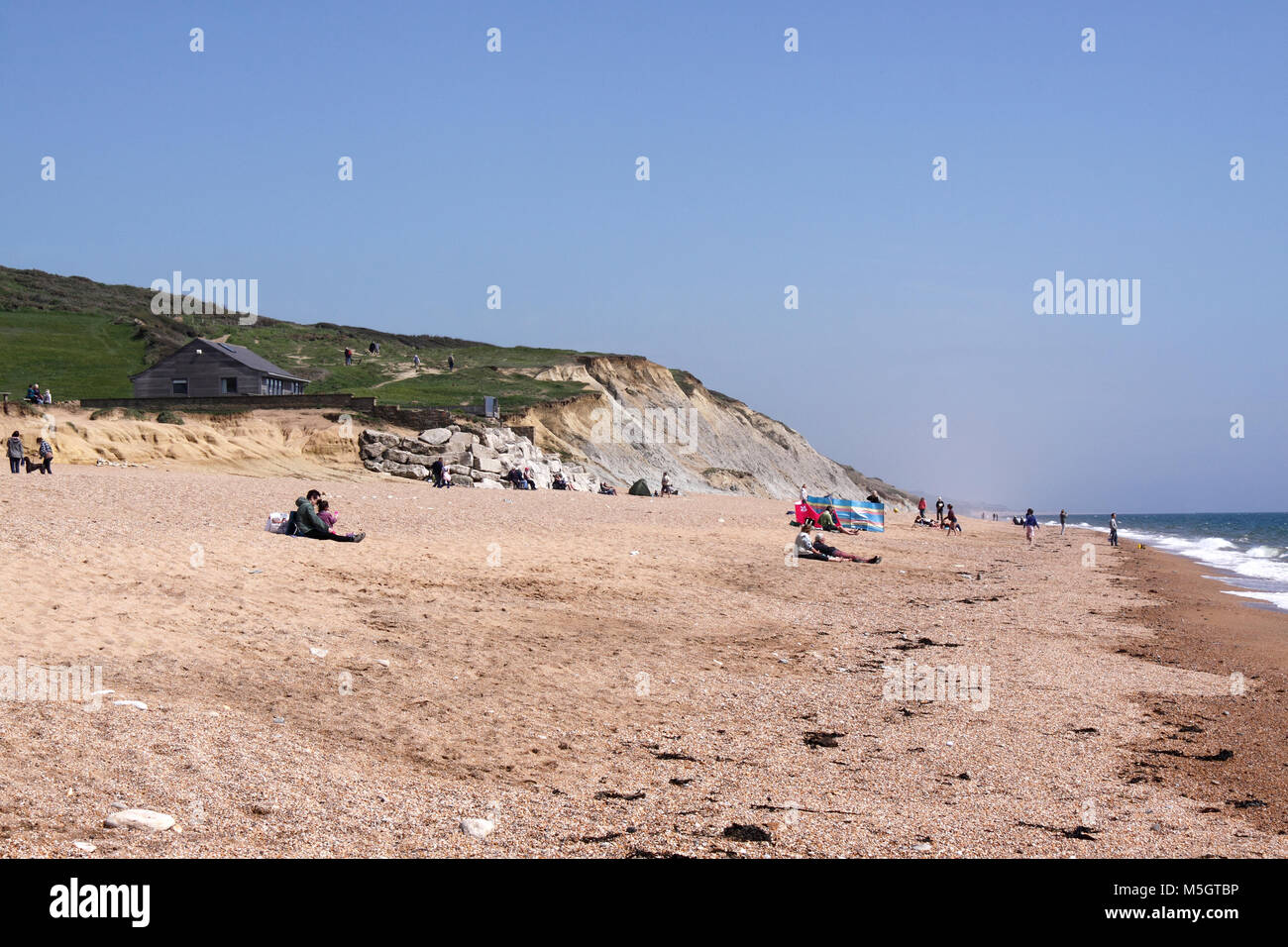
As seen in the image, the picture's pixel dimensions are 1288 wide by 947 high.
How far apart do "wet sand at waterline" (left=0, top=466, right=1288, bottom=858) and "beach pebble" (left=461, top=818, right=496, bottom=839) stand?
7 cm

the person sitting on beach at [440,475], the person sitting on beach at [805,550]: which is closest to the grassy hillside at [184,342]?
the person sitting on beach at [440,475]

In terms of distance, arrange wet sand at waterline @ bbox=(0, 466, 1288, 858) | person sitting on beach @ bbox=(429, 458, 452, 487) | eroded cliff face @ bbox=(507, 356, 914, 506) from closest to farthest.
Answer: wet sand at waterline @ bbox=(0, 466, 1288, 858) < person sitting on beach @ bbox=(429, 458, 452, 487) < eroded cliff face @ bbox=(507, 356, 914, 506)

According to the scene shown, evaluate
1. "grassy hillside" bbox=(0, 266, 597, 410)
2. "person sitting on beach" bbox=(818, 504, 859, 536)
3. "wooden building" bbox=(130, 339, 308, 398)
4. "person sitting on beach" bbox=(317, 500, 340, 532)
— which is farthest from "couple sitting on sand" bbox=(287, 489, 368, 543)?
"wooden building" bbox=(130, 339, 308, 398)

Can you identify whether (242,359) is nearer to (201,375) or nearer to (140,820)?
(201,375)

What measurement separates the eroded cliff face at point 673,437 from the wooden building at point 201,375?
41.0ft

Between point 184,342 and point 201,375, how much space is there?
1942 cm

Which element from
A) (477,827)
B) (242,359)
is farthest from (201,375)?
(477,827)

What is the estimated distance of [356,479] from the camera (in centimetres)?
3278

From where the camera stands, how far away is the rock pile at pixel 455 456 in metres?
35.3

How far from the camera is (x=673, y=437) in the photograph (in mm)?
64750

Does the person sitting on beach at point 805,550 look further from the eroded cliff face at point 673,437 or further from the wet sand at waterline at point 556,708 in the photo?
the eroded cliff face at point 673,437

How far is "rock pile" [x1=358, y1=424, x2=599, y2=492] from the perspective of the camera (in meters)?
35.3

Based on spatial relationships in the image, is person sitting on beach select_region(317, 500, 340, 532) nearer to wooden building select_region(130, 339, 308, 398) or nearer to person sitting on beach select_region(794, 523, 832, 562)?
person sitting on beach select_region(794, 523, 832, 562)

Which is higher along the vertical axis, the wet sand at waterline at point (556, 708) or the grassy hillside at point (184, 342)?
the grassy hillside at point (184, 342)
